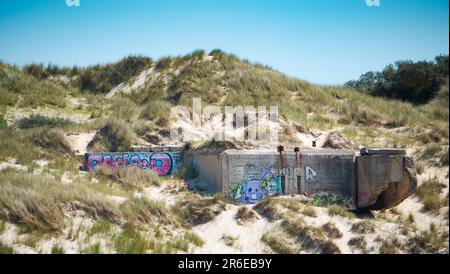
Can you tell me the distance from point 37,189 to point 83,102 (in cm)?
1618

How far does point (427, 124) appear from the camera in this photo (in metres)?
24.8

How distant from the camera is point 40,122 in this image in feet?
81.3

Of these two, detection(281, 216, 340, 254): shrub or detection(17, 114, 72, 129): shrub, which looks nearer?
detection(281, 216, 340, 254): shrub

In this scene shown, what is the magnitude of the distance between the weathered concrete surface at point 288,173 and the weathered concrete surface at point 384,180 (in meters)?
0.34

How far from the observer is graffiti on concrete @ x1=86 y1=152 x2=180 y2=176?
69.4 ft

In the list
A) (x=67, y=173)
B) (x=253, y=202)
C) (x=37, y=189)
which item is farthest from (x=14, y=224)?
(x=253, y=202)

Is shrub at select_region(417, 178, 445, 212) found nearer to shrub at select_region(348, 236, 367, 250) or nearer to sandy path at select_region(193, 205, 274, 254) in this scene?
shrub at select_region(348, 236, 367, 250)

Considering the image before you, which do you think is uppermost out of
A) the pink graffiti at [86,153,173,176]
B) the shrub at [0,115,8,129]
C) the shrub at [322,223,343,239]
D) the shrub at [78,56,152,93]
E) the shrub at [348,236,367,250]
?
the shrub at [78,56,152,93]

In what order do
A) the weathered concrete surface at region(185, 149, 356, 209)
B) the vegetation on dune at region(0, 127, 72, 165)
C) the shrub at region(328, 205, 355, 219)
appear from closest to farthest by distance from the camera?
the shrub at region(328, 205, 355, 219), the weathered concrete surface at region(185, 149, 356, 209), the vegetation on dune at region(0, 127, 72, 165)

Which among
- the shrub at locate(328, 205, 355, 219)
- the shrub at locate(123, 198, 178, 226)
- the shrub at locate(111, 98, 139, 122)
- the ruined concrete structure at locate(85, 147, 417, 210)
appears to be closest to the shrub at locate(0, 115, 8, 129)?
the shrub at locate(111, 98, 139, 122)

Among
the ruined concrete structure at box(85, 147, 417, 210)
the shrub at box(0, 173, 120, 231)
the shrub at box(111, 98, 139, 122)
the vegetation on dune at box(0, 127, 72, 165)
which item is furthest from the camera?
the shrub at box(111, 98, 139, 122)

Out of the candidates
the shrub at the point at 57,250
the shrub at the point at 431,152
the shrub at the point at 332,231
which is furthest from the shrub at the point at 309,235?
the shrub at the point at 431,152
